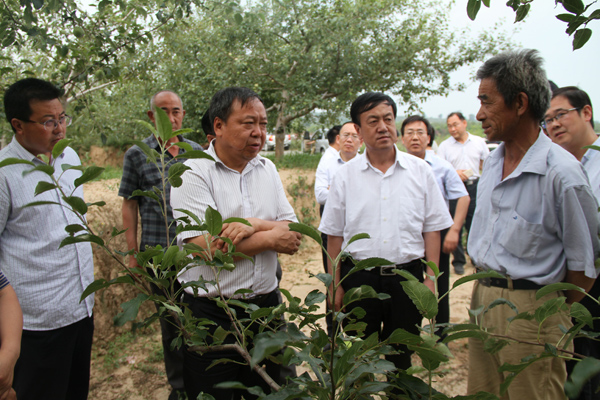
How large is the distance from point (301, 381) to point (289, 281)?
4724 mm

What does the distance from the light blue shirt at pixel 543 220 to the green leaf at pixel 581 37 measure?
0.79 metres

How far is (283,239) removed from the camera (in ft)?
5.93

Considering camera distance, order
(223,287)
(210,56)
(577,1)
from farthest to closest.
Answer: (210,56) < (223,287) < (577,1)

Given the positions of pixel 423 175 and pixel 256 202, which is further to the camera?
pixel 423 175

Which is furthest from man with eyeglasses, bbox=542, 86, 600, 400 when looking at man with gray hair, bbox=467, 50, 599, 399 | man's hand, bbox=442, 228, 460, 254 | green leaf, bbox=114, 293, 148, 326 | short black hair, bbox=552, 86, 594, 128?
green leaf, bbox=114, 293, 148, 326

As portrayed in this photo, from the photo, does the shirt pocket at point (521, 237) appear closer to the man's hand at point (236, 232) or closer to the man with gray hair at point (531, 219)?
the man with gray hair at point (531, 219)

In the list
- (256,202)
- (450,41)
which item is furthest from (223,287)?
(450,41)

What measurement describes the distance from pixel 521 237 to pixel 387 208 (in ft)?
2.49

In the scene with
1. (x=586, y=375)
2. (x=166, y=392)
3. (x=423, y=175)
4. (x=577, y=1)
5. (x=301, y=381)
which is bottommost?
(x=166, y=392)

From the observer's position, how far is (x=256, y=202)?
1983 millimetres

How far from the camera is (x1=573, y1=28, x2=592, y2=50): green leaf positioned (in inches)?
38.8

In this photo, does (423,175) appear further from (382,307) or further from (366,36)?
(366,36)

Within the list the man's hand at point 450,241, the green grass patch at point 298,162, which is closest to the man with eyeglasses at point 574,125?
the man's hand at point 450,241

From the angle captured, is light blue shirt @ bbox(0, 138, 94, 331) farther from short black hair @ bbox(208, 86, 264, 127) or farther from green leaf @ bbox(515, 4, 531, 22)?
green leaf @ bbox(515, 4, 531, 22)
